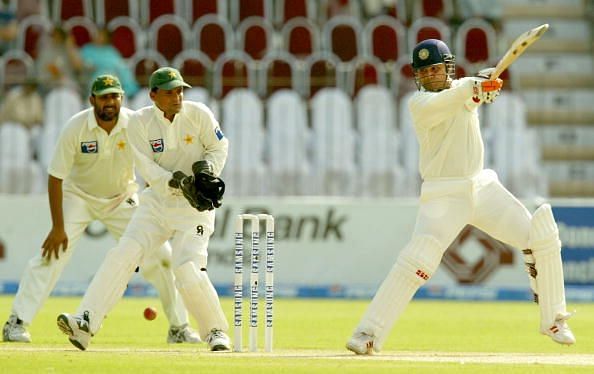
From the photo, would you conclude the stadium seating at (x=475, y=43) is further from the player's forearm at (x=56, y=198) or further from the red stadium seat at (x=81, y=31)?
the player's forearm at (x=56, y=198)

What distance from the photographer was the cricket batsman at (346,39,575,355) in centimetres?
770

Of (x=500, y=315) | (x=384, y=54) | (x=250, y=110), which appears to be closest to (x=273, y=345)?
(x=500, y=315)

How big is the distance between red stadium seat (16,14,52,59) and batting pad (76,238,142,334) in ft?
26.6

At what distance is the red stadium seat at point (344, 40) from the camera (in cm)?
1600

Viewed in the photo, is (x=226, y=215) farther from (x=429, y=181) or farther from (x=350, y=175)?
(x=429, y=181)

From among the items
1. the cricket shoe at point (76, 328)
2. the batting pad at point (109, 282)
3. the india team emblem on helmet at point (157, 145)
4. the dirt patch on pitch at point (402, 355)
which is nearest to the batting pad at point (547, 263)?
the dirt patch on pitch at point (402, 355)

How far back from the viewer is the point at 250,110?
14.6m

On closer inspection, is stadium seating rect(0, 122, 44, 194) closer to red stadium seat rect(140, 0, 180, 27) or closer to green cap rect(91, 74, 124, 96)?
red stadium seat rect(140, 0, 180, 27)

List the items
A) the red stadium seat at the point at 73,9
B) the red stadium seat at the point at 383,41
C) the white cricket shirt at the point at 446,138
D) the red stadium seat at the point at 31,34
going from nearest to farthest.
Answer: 1. the white cricket shirt at the point at 446,138
2. the red stadium seat at the point at 31,34
3. the red stadium seat at the point at 383,41
4. the red stadium seat at the point at 73,9

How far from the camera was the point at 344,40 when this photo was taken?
52.5 ft

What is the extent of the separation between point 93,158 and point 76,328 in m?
1.43

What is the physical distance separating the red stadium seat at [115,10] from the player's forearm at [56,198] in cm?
793

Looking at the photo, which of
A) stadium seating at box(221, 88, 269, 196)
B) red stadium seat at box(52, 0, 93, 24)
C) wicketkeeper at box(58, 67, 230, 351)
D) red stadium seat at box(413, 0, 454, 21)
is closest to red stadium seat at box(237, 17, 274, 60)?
stadium seating at box(221, 88, 269, 196)

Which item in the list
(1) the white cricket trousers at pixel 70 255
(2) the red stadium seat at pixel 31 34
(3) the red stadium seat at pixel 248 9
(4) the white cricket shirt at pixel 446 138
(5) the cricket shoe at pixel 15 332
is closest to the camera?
(4) the white cricket shirt at pixel 446 138
